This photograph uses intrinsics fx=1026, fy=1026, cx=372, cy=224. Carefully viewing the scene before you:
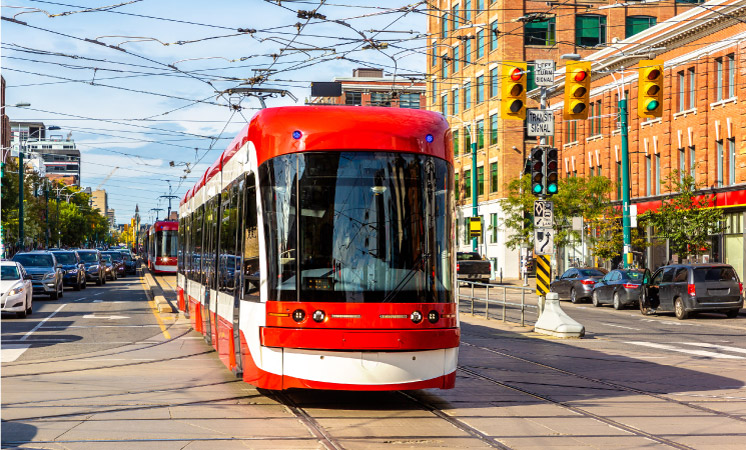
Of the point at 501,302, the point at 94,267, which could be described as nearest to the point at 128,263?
the point at 94,267

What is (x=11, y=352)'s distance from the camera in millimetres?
17703

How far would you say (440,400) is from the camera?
11.9 m

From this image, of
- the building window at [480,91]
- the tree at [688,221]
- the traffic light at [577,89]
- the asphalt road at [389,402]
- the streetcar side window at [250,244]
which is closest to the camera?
the asphalt road at [389,402]

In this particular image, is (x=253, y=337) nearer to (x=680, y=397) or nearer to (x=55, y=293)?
(x=680, y=397)

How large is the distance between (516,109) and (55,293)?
20758 mm

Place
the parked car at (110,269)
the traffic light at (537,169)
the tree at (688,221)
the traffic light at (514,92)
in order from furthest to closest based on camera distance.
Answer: the parked car at (110,269)
the tree at (688,221)
the traffic light at (537,169)
the traffic light at (514,92)

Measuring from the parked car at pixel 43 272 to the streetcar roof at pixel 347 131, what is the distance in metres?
25.2

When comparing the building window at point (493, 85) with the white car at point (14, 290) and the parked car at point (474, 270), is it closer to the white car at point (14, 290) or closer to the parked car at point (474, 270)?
the parked car at point (474, 270)

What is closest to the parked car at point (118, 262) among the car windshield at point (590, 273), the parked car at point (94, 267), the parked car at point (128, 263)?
the parked car at point (128, 263)

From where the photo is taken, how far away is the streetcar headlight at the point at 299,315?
1046 centimetres

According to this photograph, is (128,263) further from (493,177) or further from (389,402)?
(389,402)

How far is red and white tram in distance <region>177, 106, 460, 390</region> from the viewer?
1041cm

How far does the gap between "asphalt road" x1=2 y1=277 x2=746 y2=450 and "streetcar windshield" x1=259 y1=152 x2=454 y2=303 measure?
1.36m

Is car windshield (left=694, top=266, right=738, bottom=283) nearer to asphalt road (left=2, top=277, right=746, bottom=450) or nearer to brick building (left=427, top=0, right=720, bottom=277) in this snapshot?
asphalt road (left=2, top=277, right=746, bottom=450)
